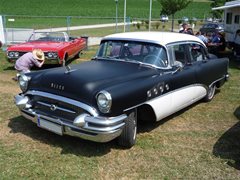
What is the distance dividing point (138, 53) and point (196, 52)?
5.42 ft

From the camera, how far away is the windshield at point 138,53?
5523 mm

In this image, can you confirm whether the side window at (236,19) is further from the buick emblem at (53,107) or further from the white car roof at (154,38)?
the buick emblem at (53,107)

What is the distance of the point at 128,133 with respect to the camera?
4.68 m

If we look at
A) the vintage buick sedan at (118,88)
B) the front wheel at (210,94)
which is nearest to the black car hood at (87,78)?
the vintage buick sedan at (118,88)

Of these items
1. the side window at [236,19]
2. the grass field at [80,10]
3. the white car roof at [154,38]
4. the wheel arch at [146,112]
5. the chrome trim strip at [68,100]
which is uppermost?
the grass field at [80,10]

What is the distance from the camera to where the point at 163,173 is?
166 inches

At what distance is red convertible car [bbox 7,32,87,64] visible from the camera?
10328mm

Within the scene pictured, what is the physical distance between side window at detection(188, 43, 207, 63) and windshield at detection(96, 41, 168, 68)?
1.02 m

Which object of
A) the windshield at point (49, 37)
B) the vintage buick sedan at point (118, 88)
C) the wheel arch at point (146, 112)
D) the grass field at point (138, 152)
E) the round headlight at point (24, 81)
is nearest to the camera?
the grass field at point (138, 152)

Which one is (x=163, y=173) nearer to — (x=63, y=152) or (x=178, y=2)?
(x=63, y=152)

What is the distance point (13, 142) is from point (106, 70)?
1.79 meters

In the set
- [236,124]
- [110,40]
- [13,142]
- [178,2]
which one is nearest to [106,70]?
[110,40]

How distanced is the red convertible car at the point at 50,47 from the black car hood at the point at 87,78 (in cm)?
507

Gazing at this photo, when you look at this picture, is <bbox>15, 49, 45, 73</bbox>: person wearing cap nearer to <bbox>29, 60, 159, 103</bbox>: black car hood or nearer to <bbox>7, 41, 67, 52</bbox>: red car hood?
<bbox>7, 41, 67, 52</bbox>: red car hood
